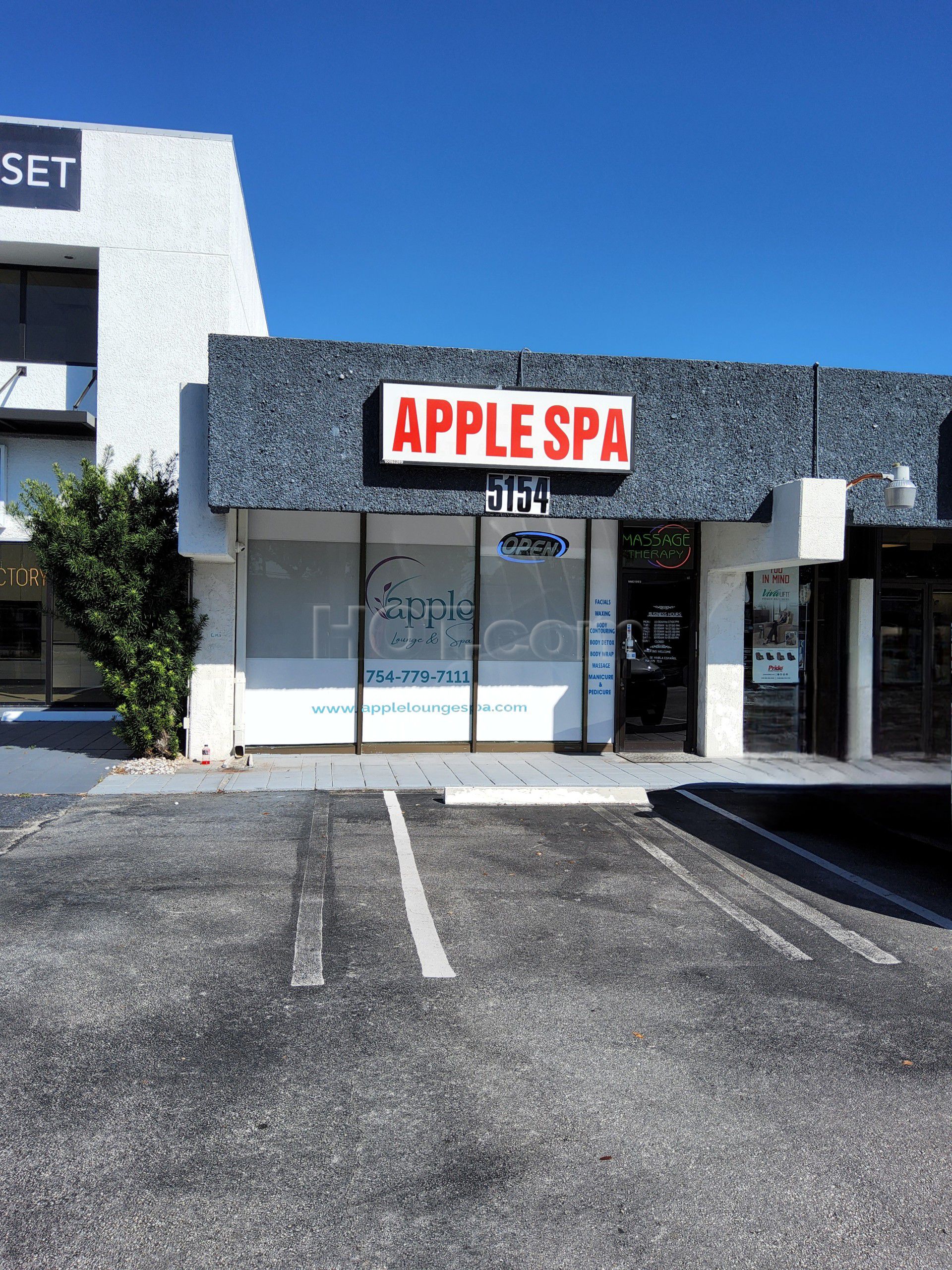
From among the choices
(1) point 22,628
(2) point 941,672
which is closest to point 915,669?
(2) point 941,672

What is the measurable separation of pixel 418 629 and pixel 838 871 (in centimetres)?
623

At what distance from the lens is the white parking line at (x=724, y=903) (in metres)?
5.45

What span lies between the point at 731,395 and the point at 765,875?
5.86 meters

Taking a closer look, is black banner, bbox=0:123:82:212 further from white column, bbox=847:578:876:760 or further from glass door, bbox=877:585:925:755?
glass door, bbox=877:585:925:755

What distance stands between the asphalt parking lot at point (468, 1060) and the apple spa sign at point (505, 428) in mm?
4561

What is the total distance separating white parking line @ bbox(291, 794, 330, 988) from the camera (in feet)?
16.0

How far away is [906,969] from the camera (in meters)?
5.18

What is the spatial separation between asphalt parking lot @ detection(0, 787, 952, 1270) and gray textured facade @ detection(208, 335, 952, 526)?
4288mm

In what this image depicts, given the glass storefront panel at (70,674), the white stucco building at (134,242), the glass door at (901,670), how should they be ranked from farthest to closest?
the glass storefront panel at (70,674) → the white stucco building at (134,242) → the glass door at (901,670)

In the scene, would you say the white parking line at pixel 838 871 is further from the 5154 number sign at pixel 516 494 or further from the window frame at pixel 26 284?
the window frame at pixel 26 284

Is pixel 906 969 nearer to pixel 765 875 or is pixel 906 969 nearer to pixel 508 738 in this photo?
pixel 765 875

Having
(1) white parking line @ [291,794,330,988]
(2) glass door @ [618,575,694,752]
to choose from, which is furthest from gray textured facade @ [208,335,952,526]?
(1) white parking line @ [291,794,330,988]

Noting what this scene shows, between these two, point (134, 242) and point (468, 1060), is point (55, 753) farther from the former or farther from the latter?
point (468, 1060)

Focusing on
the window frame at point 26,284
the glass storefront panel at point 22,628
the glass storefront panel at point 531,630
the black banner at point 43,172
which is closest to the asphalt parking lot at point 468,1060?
the glass storefront panel at point 531,630
